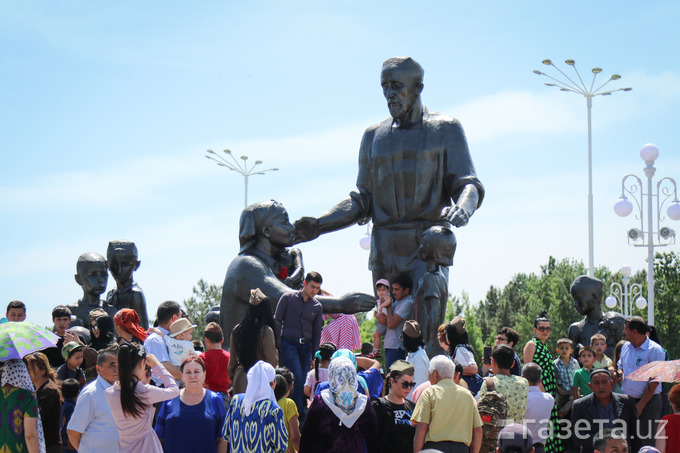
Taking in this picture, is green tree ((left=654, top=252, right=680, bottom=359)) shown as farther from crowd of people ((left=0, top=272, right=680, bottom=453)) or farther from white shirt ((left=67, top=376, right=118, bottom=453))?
white shirt ((left=67, top=376, right=118, bottom=453))

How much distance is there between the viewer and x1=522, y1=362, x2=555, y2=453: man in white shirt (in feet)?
25.2

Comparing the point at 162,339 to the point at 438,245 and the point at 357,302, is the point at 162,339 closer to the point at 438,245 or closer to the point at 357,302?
the point at 357,302

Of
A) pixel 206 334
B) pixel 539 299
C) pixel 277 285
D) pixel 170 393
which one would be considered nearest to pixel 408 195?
pixel 277 285

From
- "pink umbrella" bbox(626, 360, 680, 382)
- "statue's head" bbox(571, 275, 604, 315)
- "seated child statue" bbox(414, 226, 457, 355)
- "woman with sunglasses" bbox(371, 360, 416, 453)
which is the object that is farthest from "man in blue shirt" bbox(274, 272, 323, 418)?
"statue's head" bbox(571, 275, 604, 315)

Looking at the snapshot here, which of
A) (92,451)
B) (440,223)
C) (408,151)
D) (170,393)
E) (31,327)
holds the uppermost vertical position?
(408,151)

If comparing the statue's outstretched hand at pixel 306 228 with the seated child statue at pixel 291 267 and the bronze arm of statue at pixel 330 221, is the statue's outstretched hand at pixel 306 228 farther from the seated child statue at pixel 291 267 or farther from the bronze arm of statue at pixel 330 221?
the seated child statue at pixel 291 267

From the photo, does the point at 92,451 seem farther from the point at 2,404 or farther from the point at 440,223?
the point at 440,223

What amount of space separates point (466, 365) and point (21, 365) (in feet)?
12.9

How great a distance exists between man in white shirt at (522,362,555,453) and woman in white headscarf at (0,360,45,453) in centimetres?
400

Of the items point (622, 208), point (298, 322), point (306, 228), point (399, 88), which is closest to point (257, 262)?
point (306, 228)

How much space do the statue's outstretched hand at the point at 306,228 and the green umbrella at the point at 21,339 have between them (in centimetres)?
282

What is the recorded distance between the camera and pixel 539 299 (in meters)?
54.2

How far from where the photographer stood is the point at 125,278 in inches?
427

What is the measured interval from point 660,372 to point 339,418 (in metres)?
3.06
